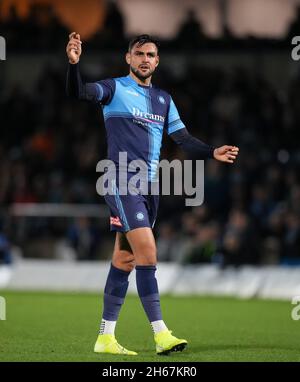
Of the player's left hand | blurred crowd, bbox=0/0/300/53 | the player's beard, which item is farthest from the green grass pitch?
blurred crowd, bbox=0/0/300/53

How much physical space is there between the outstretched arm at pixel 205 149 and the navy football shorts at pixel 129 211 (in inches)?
23.4

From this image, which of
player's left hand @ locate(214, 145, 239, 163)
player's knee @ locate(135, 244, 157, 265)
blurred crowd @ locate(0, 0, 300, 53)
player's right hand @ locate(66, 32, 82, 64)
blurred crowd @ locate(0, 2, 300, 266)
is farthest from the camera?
blurred crowd @ locate(0, 0, 300, 53)

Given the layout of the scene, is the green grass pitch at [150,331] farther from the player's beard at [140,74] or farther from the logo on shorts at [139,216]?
the player's beard at [140,74]

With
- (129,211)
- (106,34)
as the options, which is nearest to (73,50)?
(129,211)

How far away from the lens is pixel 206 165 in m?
20.2

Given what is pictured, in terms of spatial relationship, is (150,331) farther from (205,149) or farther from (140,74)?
(140,74)

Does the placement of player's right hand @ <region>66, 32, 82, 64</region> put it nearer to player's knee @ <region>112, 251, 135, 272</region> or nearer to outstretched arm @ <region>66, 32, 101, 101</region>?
outstretched arm @ <region>66, 32, 101, 101</region>

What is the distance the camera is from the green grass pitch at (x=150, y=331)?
830cm

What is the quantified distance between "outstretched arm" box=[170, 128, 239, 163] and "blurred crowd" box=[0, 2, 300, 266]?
884 centimetres

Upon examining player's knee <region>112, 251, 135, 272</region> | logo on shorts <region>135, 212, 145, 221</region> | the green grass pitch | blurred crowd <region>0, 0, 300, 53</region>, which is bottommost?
the green grass pitch

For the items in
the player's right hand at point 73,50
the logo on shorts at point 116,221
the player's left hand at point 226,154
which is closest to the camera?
the player's right hand at point 73,50

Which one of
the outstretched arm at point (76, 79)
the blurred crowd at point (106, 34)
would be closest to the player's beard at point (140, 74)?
the outstretched arm at point (76, 79)

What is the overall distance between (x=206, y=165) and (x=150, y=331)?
9.78m

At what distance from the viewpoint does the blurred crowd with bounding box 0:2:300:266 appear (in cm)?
1827
